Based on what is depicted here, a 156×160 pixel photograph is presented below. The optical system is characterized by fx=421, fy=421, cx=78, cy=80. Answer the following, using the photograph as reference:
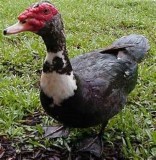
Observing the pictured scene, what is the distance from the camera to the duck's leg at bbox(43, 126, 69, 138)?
3.45m

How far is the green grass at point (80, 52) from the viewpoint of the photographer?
354 centimetres

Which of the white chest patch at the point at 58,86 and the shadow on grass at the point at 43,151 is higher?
the white chest patch at the point at 58,86

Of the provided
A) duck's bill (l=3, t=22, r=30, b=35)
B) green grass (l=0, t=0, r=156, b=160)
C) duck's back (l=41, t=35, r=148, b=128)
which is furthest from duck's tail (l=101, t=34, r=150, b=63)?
duck's bill (l=3, t=22, r=30, b=35)

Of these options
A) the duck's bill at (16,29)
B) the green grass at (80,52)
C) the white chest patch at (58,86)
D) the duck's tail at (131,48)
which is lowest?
the green grass at (80,52)

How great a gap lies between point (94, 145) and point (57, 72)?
852mm

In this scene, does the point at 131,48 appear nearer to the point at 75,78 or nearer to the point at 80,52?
the point at 75,78

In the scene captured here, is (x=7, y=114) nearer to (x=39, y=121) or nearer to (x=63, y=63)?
(x=39, y=121)

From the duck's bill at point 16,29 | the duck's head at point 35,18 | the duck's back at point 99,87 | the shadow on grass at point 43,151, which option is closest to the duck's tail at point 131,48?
the duck's back at point 99,87

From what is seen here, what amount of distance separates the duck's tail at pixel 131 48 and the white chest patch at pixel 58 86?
86cm

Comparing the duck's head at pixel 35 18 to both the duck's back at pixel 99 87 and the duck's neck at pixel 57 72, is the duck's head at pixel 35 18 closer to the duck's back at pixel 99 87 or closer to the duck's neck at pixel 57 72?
the duck's neck at pixel 57 72

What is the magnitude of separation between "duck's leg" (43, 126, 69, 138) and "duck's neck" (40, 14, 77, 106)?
60 cm

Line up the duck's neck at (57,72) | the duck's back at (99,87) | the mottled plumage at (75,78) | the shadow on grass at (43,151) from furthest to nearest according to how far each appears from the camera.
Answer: the shadow on grass at (43,151)
the duck's back at (99,87)
the duck's neck at (57,72)
the mottled plumage at (75,78)

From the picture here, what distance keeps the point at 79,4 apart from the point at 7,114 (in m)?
5.36

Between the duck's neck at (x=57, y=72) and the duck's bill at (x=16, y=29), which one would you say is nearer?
the duck's bill at (x=16, y=29)
